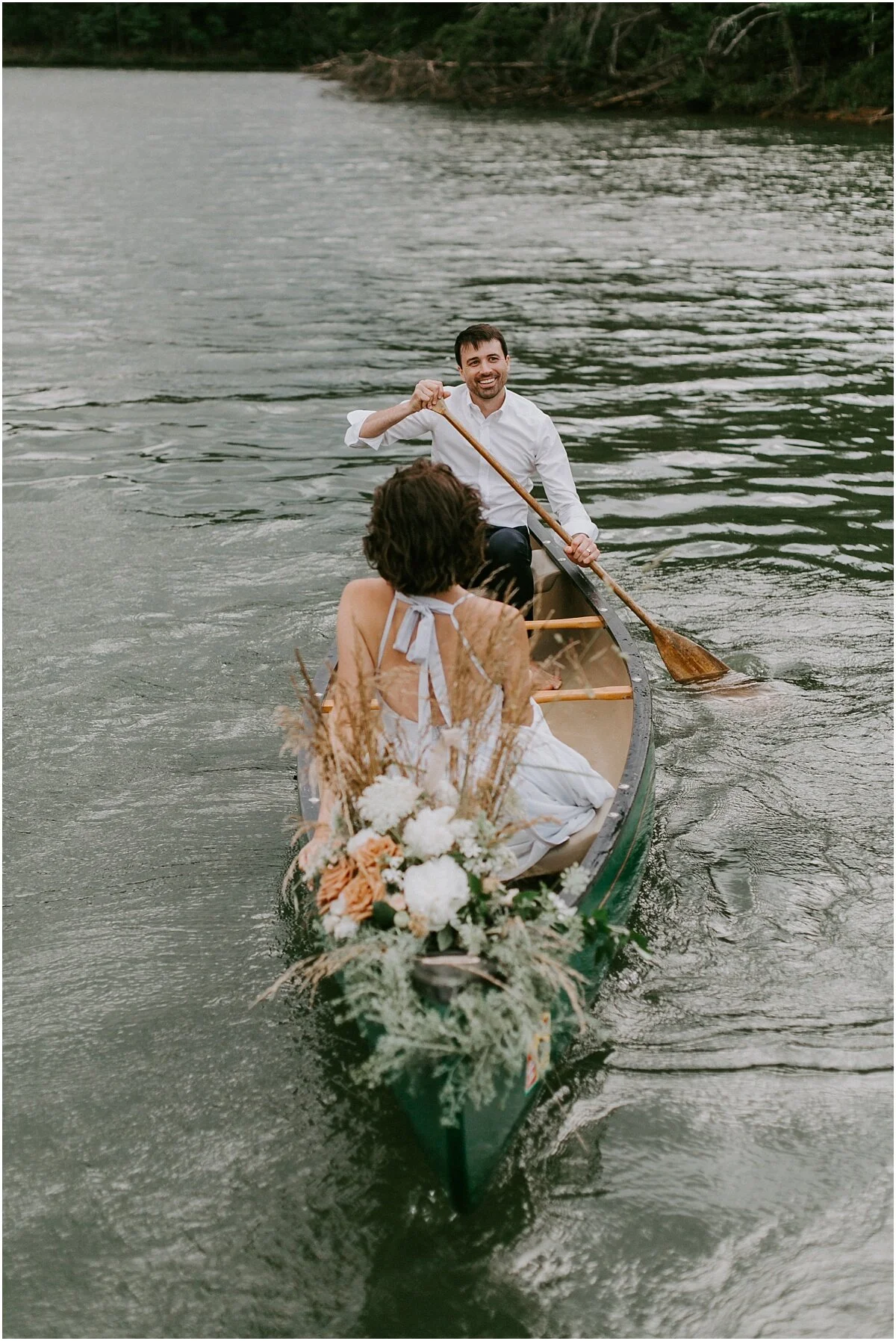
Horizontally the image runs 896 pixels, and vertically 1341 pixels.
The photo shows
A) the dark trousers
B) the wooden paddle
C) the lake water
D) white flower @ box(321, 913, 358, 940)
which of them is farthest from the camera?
the wooden paddle

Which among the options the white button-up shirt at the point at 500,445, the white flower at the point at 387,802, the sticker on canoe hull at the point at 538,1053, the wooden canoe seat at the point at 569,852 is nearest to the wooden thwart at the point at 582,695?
the wooden canoe seat at the point at 569,852

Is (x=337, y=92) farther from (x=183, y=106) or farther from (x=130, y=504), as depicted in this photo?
(x=130, y=504)

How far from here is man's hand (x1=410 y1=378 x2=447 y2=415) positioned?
195 inches

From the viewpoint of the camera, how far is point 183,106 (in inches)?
1353

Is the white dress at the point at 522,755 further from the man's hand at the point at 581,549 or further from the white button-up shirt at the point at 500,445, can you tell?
the white button-up shirt at the point at 500,445

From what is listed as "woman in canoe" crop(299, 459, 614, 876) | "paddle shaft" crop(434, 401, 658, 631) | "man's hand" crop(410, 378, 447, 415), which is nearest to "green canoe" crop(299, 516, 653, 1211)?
"paddle shaft" crop(434, 401, 658, 631)

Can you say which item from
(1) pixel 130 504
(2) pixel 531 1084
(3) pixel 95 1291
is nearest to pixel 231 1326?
(3) pixel 95 1291

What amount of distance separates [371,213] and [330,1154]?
16.9 metres

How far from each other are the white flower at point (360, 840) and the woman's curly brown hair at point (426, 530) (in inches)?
26.0

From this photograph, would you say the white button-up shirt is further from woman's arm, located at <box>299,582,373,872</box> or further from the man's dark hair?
woman's arm, located at <box>299,582,373,872</box>

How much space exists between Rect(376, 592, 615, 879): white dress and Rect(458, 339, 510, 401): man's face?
205 cm

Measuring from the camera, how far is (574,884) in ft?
10.4

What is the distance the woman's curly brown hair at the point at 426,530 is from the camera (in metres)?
3.14

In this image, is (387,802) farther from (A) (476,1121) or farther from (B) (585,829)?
(B) (585,829)
